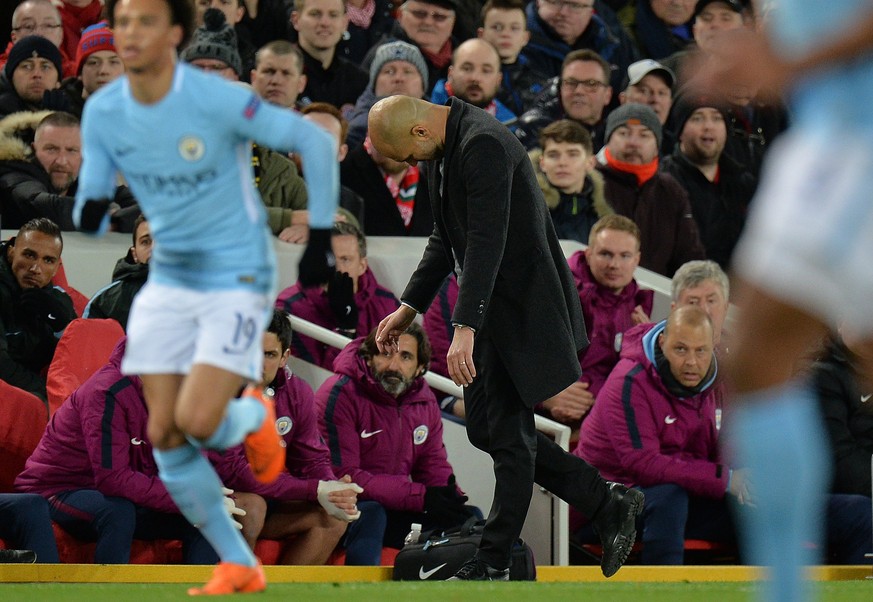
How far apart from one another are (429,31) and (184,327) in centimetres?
708

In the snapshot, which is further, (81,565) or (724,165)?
(724,165)

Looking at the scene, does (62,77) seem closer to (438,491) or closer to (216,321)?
(438,491)

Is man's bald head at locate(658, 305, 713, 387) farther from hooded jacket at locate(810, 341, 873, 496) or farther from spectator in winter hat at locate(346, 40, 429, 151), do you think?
spectator in winter hat at locate(346, 40, 429, 151)

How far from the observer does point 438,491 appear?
25.2 ft

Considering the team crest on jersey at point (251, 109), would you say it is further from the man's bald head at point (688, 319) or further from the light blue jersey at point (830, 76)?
the man's bald head at point (688, 319)

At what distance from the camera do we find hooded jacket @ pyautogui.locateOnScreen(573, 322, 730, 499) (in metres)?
7.92

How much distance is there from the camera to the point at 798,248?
3189mm

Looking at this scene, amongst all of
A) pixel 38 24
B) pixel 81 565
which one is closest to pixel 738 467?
pixel 81 565

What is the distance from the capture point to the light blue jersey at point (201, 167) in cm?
474

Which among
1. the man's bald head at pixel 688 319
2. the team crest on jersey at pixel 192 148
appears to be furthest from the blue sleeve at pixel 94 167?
the man's bald head at pixel 688 319

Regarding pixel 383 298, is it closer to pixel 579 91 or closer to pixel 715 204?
pixel 579 91

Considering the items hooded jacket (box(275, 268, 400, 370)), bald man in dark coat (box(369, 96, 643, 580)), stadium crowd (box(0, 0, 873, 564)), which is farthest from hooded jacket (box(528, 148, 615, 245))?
bald man in dark coat (box(369, 96, 643, 580))

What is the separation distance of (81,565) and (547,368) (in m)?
2.18

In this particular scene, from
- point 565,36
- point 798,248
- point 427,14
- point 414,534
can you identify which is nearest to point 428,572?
point 414,534
